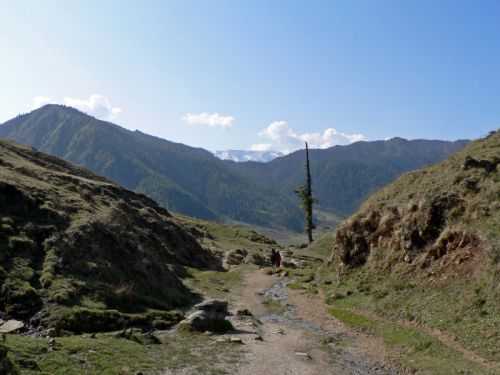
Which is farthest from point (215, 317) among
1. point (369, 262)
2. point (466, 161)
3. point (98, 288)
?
point (466, 161)

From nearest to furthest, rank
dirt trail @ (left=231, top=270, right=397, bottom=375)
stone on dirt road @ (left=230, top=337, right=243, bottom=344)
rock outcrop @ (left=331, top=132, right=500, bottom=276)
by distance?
dirt trail @ (left=231, top=270, right=397, bottom=375) → stone on dirt road @ (left=230, top=337, right=243, bottom=344) → rock outcrop @ (left=331, top=132, right=500, bottom=276)

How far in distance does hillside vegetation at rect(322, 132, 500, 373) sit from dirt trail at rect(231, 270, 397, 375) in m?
2.56

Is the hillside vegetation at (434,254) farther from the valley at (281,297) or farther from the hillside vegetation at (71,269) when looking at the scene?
the hillside vegetation at (71,269)

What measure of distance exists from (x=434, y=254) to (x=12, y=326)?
94.2ft

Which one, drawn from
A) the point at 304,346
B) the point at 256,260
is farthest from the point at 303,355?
the point at 256,260

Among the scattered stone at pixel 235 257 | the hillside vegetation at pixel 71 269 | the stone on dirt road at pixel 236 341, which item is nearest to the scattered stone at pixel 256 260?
the scattered stone at pixel 235 257

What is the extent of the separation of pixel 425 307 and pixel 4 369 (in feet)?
80.6

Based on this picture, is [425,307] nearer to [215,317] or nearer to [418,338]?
[418,338]

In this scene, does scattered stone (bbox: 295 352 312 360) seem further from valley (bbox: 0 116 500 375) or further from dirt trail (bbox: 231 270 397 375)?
valley (bbox: 0 116 500 375)

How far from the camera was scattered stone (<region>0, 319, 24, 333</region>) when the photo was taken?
22.4 metres

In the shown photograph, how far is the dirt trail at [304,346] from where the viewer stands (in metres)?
21.7

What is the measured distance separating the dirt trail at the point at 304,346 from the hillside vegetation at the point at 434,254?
2561mm

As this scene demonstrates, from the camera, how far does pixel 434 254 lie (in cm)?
3294

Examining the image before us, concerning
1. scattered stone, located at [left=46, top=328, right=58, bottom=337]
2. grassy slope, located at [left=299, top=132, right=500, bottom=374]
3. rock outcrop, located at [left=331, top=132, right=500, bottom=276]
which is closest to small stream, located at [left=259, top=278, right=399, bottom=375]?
grassy slope, located at [left=299, top=132, right=500, bottom=374]
